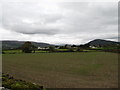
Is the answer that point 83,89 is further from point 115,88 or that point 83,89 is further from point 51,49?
point 51,49

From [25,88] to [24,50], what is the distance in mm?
67907

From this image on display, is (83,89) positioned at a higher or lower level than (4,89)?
lower

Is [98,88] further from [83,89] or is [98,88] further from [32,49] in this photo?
[32,49]

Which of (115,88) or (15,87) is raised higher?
(15,87)

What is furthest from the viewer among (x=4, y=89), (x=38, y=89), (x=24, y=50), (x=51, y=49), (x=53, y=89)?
(x=51, y=49)

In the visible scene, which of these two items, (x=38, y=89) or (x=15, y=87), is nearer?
(x=15, y=87)

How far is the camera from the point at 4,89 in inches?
238

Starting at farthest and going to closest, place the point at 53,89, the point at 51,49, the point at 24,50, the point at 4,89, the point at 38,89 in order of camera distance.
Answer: the point at 51,49, the point at 24,50, the point at 53,89, the point at 38,89, the point at 4,89

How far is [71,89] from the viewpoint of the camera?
8.67 metres

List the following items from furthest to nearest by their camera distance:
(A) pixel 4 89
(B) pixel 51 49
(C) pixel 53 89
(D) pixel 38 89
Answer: (B) pixel 51 49 < (C) pixel 53 89 < (D) pixel 38 89 < (A) pixel 4 89

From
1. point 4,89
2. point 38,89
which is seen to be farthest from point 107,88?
point 4,89

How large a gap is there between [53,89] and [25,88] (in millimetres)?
2874

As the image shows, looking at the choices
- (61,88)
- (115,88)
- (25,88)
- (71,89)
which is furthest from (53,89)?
(115,88)

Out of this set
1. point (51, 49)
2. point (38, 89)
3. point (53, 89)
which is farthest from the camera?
point (51, 49)
